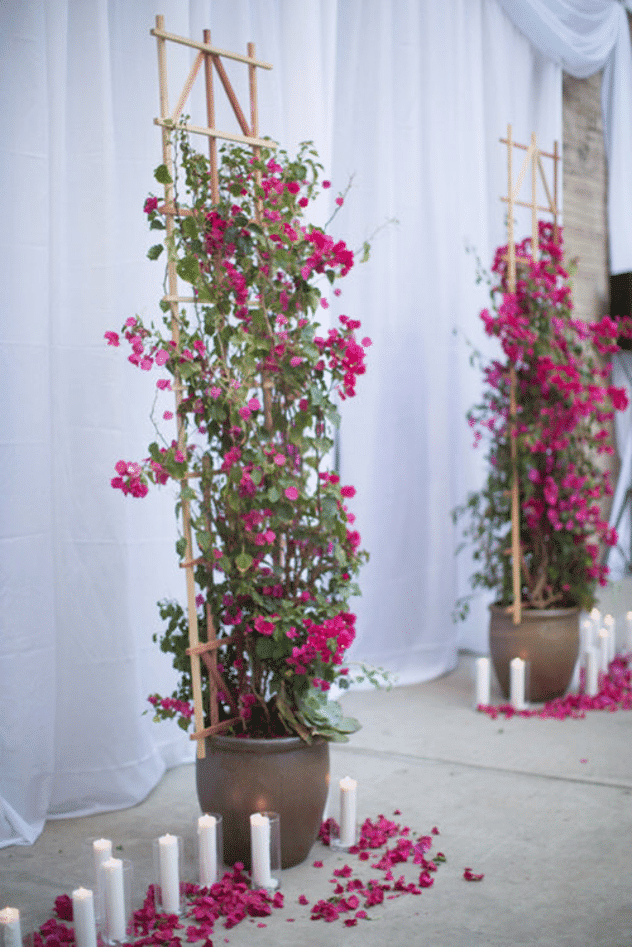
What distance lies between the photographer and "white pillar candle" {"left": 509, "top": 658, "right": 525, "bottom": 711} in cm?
361

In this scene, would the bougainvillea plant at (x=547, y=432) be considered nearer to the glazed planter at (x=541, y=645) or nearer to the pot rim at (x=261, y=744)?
the glazed planter at (x=541, y=645)

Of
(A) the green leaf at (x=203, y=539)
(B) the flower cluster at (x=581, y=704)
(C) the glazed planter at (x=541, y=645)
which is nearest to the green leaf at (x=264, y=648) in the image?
(A) the green leaf at (x=203, y=539)

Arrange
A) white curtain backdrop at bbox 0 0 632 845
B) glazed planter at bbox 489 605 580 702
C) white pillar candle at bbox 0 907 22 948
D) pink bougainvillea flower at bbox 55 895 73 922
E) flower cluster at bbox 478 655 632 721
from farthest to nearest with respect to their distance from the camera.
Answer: glazed planter at bbox 489 605 580 702 < flower cluster at bbox 478 655 632 721 < white curtain backdrop at bbox 0 0 632 845 < pink bougainvillea flower at bbox 55 895 73 922 < white pillar candle at bbox 0 907 22 948

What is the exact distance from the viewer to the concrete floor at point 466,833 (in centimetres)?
207

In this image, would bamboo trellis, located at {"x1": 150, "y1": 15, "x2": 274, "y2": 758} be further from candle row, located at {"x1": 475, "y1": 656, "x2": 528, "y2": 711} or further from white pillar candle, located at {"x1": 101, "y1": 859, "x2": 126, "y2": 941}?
candle row, located at {"x1": 475, "y1": 656, "x2": 528, "y2": 711}

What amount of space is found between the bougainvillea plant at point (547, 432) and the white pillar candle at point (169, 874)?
1.94 meters

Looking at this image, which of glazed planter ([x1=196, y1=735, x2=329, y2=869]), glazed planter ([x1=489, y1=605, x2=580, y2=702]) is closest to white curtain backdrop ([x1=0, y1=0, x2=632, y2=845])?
glazed planter ([x1=196, y1=735, x2=329, y2=869])

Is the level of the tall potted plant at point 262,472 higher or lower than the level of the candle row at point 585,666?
higher

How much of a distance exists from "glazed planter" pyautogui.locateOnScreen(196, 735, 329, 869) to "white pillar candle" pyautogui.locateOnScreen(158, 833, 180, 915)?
0.76ft

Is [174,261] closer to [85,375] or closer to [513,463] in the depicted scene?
[85,375]

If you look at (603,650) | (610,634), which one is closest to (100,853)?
(603,650)

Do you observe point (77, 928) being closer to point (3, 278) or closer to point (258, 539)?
point (258, 539)

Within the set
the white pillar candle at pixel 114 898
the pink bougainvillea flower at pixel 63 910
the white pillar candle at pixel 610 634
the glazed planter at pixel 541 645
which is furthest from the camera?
the white pillar candle at pixel 610 634

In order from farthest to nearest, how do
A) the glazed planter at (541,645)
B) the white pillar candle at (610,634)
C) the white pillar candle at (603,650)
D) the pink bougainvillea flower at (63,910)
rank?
the white pillar candle at (610,634), the white pillar candle at (603,650), the glazed planter at (541,645), the pink bougainvillea flower at (63,910)
